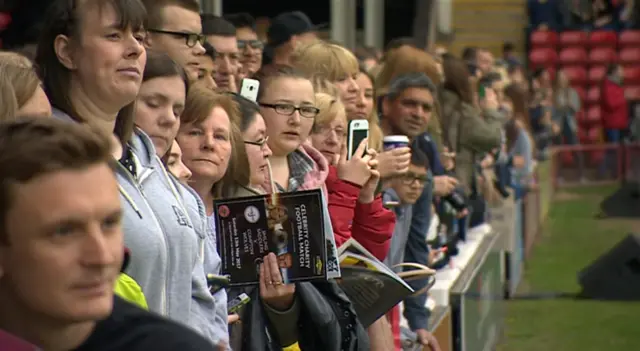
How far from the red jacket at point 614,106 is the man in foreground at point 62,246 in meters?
23.5

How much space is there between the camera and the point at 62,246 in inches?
75.2

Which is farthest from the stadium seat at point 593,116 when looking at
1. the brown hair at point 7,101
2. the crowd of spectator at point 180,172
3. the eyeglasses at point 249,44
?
the brown hair at point 7,101

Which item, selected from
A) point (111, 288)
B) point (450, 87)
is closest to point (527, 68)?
point (450, 87)

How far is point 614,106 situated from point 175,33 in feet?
69.8

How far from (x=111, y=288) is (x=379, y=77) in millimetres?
5794

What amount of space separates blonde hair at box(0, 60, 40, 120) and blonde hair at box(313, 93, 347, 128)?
2279 millimetres

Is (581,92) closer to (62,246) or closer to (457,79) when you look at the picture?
(457,79)

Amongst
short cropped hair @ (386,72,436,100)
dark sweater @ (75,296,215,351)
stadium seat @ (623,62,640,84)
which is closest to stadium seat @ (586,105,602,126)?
stadium seat @ (623,62,640,84)

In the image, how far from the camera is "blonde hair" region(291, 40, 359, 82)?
5.66 metres

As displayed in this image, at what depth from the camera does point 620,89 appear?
2495 centimetres

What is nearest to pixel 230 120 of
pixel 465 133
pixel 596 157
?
pixel 465 133

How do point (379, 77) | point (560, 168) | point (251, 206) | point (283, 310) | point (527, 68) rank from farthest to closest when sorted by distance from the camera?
point (527, 68)
point (560, 168)
point (379, 77)
point (283, 310)
point (251, 206)

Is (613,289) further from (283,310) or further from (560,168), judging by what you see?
(560,168)

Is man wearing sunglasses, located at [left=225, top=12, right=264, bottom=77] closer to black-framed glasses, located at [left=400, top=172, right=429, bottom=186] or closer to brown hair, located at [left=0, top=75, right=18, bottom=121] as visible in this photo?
black-framed glasses, located at [left=400, top=172, right=429, bottom=186]
